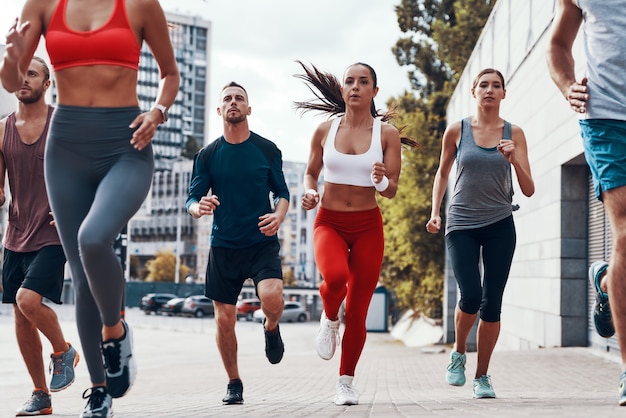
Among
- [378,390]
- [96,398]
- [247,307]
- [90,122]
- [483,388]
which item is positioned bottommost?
[247,307]

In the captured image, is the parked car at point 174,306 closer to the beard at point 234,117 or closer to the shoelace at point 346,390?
the beard at point 234,117

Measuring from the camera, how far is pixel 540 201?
1680cm

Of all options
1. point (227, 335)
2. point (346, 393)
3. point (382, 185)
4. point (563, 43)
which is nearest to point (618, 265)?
point (563, 43)

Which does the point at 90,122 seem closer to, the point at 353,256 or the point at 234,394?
the point at 353,256

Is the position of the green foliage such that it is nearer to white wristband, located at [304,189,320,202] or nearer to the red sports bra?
white wristband, located at [304,189,320,202]

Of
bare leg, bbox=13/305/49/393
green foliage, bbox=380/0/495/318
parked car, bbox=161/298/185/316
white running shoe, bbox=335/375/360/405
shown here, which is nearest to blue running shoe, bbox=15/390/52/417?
bare leg, bbox=13/305/49/393

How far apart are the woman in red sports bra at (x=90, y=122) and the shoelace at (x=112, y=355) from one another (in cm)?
3

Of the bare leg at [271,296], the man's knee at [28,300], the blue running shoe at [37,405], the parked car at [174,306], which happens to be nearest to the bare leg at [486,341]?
the bare leg at [271,296]

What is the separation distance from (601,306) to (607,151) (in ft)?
3.65

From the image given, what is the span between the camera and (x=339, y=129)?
6.66 meters

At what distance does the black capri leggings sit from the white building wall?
24.6ft

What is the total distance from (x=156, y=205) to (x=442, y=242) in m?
132

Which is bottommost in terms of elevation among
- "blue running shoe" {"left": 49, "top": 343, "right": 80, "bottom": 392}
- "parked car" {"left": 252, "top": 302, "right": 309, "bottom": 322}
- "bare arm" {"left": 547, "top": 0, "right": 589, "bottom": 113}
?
"parked car" {"left": 252, "top": 302, "right": 309, "bottom": 322}

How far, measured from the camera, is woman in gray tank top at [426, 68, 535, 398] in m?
6.64
